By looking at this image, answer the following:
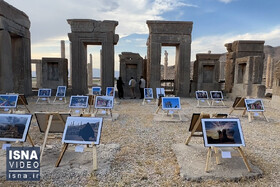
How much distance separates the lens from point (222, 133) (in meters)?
3.82

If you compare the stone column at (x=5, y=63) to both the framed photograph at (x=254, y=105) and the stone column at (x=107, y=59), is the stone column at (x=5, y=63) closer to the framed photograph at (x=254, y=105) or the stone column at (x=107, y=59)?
the stone column at (x=107, y=59)

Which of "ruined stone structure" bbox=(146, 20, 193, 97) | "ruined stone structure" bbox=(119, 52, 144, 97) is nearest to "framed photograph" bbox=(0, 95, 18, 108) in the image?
"ruined stone structure" bbox=(119, 52, 144, 97)

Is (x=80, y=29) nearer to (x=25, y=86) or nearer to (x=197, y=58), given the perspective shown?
(x=25, y=86)

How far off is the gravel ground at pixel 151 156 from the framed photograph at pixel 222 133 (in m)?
0.67

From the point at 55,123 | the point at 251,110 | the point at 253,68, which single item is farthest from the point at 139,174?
the point at 253,68

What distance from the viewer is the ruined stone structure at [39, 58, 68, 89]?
50.0 ft

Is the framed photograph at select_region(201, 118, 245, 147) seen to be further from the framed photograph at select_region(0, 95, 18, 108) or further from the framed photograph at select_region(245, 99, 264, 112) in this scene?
the framed photograph at select_region(0, 95, 18, 108)

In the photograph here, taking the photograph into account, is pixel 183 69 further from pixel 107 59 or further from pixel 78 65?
pixel 78 65

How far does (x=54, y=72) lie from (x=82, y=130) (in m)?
13.3

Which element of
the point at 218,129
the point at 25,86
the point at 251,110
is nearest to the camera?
the point at 218,129

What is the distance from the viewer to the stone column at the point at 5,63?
1148 cm

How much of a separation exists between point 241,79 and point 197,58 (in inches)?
142

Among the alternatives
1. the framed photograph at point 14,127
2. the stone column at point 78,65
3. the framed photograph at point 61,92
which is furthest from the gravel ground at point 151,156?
the stone column at point 78,65

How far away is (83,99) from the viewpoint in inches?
334
